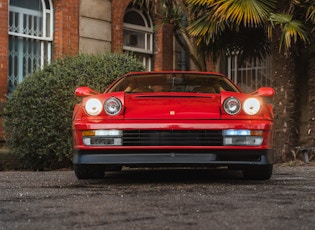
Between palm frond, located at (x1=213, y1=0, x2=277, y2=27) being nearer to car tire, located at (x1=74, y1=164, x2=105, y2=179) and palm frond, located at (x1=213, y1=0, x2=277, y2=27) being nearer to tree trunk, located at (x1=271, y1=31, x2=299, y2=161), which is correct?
tree trunk, located at (x1=271, y1=31, x2=299, y2=161)

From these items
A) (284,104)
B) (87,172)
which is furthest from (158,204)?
(284,104)

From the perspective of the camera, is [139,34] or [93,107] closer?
[93,107]

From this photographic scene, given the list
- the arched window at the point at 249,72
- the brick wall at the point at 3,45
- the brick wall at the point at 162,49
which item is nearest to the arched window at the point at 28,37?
the brick wall at the point at 3,45

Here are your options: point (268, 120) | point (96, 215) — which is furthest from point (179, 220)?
point (268, 120)

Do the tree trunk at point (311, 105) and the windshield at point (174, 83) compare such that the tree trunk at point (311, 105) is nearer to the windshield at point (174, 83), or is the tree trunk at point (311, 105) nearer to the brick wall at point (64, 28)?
the windshield at point (174, 83)

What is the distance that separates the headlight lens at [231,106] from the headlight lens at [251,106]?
3.2 inches

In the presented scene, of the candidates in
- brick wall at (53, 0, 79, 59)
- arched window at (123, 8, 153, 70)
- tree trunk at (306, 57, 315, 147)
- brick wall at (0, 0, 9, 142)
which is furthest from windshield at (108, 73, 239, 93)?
arched window at (123, 8, 153, 70)

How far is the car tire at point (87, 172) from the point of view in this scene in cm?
611

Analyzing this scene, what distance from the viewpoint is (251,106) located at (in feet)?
18.7

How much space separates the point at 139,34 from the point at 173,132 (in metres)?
9.18

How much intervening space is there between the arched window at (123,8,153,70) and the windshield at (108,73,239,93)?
23.8 ft

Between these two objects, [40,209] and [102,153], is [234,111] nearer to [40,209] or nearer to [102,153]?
[102,153]

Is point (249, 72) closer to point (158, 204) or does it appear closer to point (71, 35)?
point (71, 35)

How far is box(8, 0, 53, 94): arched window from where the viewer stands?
37.9ft
